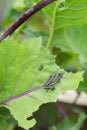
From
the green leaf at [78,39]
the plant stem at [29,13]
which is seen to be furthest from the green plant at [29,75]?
the green leaf at [78,39]

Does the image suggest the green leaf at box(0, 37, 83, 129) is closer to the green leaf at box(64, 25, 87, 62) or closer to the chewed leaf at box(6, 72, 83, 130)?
the chewed leaf at box(6, 72, 83, 130)

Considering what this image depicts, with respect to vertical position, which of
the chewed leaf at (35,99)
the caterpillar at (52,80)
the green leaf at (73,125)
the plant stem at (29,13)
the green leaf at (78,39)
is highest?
the plant stem at (29,13)

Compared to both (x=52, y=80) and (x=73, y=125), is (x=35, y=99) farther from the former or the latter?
(x=73, y=125)

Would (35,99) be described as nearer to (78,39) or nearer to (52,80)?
(52,80)

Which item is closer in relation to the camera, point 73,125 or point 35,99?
point 35,99

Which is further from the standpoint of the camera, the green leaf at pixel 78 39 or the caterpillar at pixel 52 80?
the green leaf at pixel 78 39

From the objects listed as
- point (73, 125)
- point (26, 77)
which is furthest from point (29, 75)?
point (73, 125)

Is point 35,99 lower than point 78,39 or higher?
higher

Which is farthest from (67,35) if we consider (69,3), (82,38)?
(69,3)

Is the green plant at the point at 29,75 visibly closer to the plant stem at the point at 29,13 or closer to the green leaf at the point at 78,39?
the plant stem at the point at 29,13
